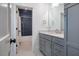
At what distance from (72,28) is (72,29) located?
1 cm

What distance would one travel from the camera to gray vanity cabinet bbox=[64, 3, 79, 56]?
125 cm

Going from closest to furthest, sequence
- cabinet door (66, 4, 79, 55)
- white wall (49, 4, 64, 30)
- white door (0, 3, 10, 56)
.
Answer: white door (0, 3, 10, 56), cabinet door (66, 4, 79, 55), white wall (49, 4, 64, 30)

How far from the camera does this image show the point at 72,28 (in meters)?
1.33

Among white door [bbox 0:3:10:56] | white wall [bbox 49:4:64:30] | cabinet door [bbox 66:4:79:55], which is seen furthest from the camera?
white wall [bbox 49:4:64:30]

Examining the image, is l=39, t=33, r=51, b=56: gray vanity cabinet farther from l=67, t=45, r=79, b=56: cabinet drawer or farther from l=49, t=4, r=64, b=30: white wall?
l=67, t=45, r=79, b=56: cabinet drawer

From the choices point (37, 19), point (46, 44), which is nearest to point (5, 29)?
point (46, 44)

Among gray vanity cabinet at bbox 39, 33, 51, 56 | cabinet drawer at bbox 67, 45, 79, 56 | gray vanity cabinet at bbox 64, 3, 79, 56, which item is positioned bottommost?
gray vanity cabinet at bbox 39, 33, 51, 56

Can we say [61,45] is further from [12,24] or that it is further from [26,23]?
[26,23]

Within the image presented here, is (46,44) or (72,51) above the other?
(72,51)

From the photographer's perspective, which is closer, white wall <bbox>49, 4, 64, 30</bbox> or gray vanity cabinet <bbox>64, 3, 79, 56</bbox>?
gray vanity cabinet <bbox>64, 3, 79, 56</bbox>

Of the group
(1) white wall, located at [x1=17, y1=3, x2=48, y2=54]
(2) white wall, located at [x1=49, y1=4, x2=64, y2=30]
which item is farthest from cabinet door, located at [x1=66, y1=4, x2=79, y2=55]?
(1) white wall, located at [x1=17, y1=3, x2=48, y2=54]

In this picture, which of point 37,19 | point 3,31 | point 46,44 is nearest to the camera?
point 3,31

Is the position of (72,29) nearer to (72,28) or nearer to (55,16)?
(72,28)

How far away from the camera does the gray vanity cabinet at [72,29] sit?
125cm
